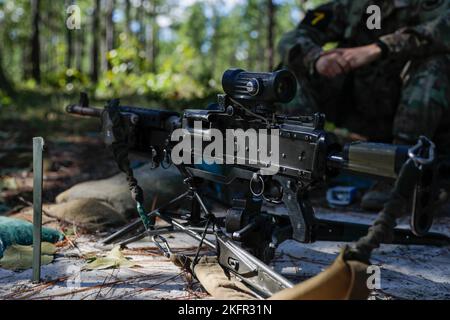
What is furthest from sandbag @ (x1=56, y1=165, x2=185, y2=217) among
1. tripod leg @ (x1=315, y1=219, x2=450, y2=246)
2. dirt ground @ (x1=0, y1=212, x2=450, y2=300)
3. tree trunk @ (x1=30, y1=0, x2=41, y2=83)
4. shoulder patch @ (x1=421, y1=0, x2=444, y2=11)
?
tree trunk @ (x1=30, y1=0, x2=41, y2=83)

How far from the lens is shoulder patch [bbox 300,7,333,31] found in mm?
4609

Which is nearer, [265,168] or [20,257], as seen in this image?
[265,168]

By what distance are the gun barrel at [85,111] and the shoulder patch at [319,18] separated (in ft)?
7.16

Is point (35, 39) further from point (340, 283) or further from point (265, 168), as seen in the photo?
point (340, 283)

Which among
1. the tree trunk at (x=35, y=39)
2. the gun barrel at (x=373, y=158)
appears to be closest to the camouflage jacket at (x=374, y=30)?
the gun barrel at (x=373, y=158)

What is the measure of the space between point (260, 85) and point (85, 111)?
63.5 inches

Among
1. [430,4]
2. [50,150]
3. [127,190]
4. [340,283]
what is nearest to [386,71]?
[430,4]

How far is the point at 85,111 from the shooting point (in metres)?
3.48

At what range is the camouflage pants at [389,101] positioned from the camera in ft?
13.1

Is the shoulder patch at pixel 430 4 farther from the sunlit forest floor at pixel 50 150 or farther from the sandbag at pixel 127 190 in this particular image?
the sunlit forest floor at pixel 50 150

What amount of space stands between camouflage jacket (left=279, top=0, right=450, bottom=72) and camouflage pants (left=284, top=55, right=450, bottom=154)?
17 centimetres

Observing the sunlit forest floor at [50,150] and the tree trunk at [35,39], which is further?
the tree trunk at [35,39]
